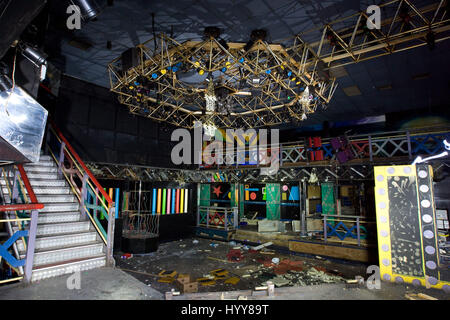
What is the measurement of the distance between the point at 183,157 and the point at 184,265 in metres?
7.81

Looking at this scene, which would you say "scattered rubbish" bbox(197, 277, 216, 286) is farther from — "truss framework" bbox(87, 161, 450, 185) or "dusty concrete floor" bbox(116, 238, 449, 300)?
"truss framework" bbox(87, 161, 450, 185)

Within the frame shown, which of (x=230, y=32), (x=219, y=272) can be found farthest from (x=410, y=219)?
(x=230, y=32)

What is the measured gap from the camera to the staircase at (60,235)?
3803mm

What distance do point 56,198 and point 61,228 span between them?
1.02 metres

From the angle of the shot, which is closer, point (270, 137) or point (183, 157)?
point (183, 157)

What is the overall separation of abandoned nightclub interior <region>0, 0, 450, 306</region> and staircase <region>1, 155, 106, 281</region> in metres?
0.03

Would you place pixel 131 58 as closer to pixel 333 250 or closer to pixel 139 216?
pixel 139 216

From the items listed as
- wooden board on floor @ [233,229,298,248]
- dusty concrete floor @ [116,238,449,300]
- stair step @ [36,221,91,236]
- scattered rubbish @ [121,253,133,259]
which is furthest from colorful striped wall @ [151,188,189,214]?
stair step @ [36,221,91,236]

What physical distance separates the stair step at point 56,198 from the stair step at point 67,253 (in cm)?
159

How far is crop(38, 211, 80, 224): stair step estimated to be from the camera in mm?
4562

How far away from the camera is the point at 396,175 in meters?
4.14

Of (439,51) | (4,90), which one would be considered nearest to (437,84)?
(439,51)
